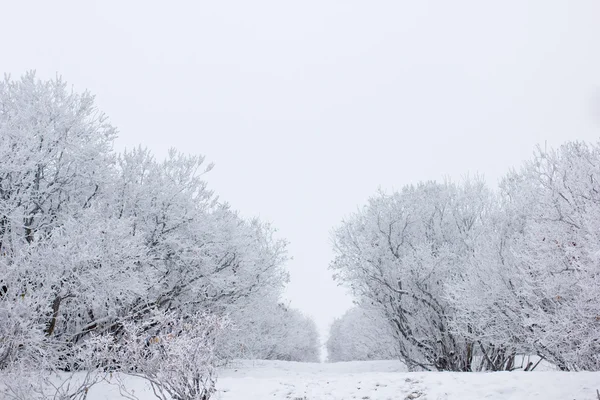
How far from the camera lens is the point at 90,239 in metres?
9.89

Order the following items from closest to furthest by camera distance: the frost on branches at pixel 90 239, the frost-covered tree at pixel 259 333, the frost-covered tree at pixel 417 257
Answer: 1. the frost on branches at pixel 90 239
2. the frost-covered tree at pixel 417 257
3. the frost-covered tree at pixel 259 333

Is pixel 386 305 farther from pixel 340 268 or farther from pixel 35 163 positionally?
pixel 35 163

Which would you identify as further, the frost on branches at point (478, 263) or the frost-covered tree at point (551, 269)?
the frost on branches at point (478, 263)

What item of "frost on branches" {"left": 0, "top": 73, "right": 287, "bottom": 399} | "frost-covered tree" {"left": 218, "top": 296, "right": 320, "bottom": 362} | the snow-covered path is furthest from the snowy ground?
"frost-covered tree" {"left": 218, "top": 296, "right": 320, "bottom": 362}

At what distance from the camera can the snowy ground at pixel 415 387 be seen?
26.9 ft

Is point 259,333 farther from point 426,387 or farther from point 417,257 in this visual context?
point 426,387

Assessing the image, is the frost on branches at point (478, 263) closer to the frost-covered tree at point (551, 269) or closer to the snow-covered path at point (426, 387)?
the frost-covered tree at point (551, 269)

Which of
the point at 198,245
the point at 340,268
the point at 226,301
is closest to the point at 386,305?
the point at 340,268

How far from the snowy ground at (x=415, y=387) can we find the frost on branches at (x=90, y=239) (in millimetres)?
1821

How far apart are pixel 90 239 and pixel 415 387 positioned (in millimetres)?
7443

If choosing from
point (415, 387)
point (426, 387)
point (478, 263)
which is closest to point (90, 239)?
point (415, 387)

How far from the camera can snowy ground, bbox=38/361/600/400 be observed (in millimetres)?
8203

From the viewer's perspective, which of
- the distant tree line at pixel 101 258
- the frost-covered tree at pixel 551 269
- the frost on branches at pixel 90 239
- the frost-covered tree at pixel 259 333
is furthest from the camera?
the frost-covered tree at pixel 259 333

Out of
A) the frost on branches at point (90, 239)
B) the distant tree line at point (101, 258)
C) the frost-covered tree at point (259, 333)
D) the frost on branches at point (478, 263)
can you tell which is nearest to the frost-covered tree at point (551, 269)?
the frost on branches at point (478, 263)
